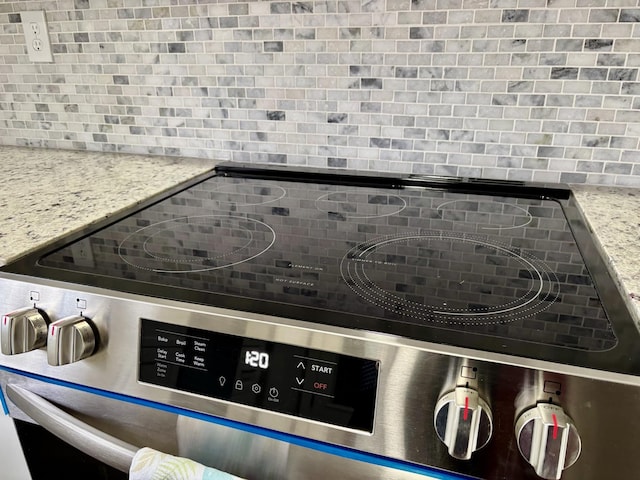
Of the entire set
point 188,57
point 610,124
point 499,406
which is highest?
point 188,57

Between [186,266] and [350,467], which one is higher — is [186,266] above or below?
above

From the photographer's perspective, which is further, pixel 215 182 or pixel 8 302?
pixel 215 182

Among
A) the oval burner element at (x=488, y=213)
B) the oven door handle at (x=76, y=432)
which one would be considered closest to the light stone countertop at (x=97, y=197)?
the oval burner element at (x=488, y=213)

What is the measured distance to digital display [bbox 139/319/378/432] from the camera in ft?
1.83

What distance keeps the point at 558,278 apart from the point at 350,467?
1.22ft

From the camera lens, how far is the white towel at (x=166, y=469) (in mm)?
617

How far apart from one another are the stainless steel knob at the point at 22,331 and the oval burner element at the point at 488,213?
674 millimetres

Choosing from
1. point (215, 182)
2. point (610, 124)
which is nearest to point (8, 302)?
point (215, 182)

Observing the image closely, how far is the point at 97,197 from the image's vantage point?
101cm

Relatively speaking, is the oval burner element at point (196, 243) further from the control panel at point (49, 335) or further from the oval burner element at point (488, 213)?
the oval burner element at point (488, 213)

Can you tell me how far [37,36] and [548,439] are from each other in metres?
1.52

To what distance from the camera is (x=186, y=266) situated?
72cm

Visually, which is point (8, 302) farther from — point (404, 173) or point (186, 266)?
point (404, 173)

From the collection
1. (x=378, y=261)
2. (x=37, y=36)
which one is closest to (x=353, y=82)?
(x=378, y=261)
